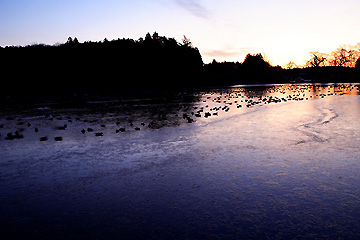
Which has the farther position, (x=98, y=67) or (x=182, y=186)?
(x=98, y=67)

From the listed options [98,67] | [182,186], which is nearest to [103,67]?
[98,67]

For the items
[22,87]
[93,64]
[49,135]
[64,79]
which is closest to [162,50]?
[93,64]

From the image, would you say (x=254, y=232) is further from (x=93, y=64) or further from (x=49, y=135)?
(x=93, y=64)

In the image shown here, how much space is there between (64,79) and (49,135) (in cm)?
Answer: 6210

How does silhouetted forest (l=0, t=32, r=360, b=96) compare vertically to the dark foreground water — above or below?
above

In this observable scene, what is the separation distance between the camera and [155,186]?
18.0 ft

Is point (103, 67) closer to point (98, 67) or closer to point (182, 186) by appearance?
point (98, 67)

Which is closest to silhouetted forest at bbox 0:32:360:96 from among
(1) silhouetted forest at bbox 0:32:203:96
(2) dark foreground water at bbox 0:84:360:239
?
(1) silhouetted forest at bbox 0:32:203:96

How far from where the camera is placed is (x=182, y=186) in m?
5.46

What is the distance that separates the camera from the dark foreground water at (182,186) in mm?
3885

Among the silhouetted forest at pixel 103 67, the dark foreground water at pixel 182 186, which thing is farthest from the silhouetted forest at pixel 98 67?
the dark foreground water at pixel 182 186

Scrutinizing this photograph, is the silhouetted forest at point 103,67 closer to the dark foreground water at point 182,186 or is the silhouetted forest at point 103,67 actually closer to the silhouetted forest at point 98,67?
the silhouetted forest at point 98,67

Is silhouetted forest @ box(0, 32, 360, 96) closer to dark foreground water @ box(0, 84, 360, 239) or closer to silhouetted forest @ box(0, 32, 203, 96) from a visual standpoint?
silhouetted forest @ box(0, 32, 203, 96)

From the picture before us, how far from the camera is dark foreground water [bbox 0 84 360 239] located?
12.7 ft
